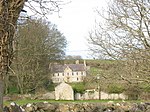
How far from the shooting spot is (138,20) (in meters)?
12.2

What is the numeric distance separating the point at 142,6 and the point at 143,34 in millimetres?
1005

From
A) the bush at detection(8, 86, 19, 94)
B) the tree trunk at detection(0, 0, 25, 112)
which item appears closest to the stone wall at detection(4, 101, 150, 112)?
the tree trunk at detection(0, 0, 25, 112)

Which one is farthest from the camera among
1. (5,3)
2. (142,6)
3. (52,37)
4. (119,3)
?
(52,37)

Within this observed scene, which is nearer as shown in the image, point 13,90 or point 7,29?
point 7,29

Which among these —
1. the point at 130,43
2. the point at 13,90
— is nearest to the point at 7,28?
the point at 130,43

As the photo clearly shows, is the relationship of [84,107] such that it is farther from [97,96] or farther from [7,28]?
[97,96]

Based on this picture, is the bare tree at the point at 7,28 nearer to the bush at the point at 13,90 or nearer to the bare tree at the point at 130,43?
the bare tree at the point at 130,43

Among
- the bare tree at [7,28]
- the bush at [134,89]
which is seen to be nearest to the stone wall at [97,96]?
the bush at [134,89]

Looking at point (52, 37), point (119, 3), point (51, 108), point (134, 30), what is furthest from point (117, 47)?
point (52, 37)

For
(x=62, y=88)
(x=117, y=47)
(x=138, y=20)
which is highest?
(x=138, y=20)

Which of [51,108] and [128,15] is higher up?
[128,15]

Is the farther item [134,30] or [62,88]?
[62,88]

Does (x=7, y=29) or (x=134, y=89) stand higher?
(x=7, y=29)

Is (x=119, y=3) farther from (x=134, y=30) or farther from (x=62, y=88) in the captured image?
(x=62, y=88)
